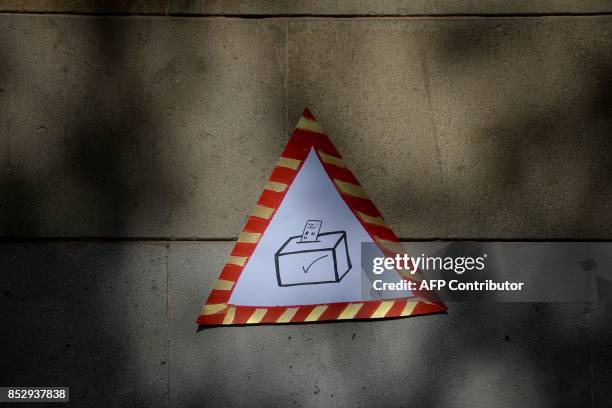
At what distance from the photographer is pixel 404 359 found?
340 centimetres

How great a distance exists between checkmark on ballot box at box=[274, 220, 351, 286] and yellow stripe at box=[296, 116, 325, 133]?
58 centimetres

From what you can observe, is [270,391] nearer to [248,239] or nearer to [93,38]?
[248,239]

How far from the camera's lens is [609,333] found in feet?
11.2

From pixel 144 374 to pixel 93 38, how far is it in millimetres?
2138

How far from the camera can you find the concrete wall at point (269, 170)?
11.1ft

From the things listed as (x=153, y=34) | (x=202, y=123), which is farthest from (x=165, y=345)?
(x=153, y=34)

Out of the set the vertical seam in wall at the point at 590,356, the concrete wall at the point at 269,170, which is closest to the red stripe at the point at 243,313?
the concrete wall at the point at 269,170

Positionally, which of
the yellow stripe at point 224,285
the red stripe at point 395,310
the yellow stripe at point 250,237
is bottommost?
the red stripe at point 395,310

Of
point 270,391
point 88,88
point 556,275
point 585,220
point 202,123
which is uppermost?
point 88,88

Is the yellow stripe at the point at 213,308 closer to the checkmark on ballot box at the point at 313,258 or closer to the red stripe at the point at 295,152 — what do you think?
the checkmark on ballot box at the point at 313,258

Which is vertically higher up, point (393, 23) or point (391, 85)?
point (393, 23)

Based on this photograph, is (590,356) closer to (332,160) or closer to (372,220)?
(372,220)

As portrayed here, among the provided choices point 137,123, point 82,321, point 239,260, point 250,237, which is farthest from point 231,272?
point 137,123

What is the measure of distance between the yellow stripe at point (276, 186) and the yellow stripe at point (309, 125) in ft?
1.24
